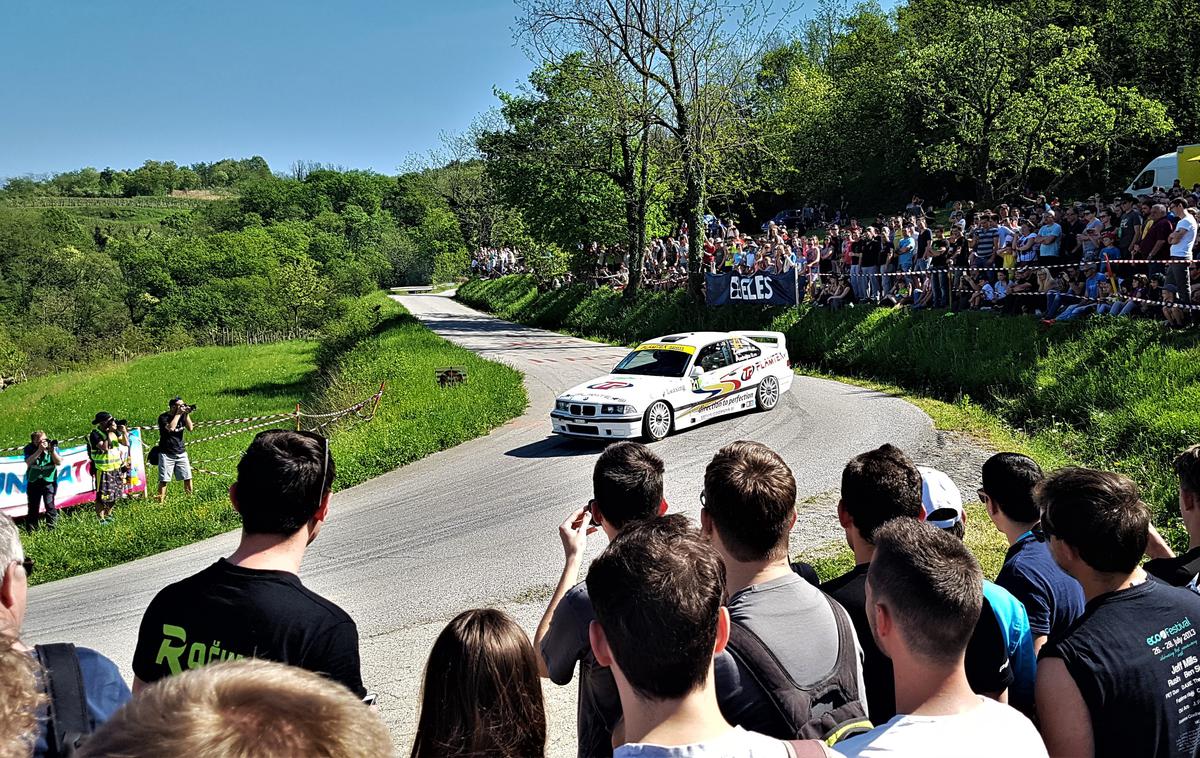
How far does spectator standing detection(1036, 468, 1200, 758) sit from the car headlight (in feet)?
37.0

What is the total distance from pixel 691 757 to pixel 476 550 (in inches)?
353

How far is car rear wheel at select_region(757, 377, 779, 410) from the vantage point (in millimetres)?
16891

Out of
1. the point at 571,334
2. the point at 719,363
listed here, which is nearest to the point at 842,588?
the point at 719,363

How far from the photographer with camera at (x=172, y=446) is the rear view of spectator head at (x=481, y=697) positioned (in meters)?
15.2

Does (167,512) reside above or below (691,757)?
below

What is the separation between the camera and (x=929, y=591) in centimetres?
272

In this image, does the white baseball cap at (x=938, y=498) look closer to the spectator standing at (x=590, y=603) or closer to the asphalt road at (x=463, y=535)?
the spectator standing at (x=590, y=603)

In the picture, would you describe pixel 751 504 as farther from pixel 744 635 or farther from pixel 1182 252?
pixel 1182 252

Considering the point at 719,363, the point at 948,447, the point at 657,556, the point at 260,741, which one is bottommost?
the point at 948,447

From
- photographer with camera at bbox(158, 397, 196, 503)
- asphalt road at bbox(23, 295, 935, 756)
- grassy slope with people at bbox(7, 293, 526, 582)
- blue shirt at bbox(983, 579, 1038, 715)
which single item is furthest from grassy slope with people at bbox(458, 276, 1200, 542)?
photographer with camera at bbox(158, 397, 196, 503)

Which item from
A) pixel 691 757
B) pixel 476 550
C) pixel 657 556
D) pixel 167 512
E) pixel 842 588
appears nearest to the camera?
pixel 691 757

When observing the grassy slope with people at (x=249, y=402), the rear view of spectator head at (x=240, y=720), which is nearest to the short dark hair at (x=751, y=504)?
the rear view of spectator head at (x=240, y=720)

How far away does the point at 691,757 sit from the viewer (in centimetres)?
215

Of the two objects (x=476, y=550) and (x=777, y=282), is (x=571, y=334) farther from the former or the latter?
(x=476, y=550)
